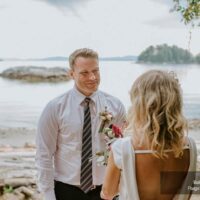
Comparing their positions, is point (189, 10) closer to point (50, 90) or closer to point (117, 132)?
point (50, 90)

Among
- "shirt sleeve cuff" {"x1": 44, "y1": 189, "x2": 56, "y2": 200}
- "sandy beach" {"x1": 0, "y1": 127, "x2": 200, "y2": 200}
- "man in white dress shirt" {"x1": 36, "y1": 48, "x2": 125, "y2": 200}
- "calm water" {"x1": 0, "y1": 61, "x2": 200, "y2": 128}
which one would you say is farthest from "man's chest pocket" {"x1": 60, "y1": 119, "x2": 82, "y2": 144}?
"calm water" {"x1": 0, "y1": 61, "x2": 200, "y2": 128}

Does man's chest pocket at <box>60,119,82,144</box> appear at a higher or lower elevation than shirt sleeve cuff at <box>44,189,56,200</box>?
higher

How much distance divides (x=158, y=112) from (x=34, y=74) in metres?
2.48

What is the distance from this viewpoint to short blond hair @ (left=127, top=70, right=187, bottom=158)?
1.11 metres

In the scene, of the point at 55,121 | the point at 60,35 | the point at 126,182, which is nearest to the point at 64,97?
the point at 55,121

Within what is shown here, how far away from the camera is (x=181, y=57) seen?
349cm

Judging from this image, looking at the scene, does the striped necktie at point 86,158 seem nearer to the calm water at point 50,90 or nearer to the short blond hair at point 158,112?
the short blond hair at point 158,112

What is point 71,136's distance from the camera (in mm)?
1562

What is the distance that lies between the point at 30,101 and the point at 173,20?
148 cm

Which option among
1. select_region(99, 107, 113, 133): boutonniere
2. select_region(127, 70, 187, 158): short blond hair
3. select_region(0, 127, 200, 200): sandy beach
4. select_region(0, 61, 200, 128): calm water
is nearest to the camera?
select_region(127, 70, 187, 158): short blond hair

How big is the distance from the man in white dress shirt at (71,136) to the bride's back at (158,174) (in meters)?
0.46

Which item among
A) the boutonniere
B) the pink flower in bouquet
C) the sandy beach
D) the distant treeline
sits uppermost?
the distant treeline

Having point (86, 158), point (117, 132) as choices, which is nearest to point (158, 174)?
point (117, 132)

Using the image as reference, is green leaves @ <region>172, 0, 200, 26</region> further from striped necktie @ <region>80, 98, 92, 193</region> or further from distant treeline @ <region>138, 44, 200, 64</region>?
striped necktie @ <region>80, 98, 92, 193</region>
